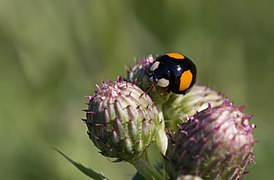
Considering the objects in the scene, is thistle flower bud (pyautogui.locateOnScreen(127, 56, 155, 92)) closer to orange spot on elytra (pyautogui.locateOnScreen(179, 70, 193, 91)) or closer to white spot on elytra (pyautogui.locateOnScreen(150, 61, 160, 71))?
white spot on elytra (pyautogui.locateOnScreen(150, 61, 160, 71))

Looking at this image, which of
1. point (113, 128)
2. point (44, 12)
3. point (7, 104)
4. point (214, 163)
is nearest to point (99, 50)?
point (44, 12)

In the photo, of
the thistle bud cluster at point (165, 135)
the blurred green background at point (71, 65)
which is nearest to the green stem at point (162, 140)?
the thistle bud cluster at point (165, 135)

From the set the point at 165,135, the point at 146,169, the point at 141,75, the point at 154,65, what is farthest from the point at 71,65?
the point at 146,169

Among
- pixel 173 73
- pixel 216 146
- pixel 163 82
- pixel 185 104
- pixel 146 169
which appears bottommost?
pixel 146 169

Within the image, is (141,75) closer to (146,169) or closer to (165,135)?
(165,135)

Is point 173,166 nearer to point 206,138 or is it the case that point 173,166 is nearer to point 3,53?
point 206,138

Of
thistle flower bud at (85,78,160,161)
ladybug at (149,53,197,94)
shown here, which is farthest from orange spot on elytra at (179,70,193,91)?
thistle flower bud at (85,78,160,161)

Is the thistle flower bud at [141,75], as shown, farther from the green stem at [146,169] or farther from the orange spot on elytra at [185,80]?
the green stem at [146,169]
